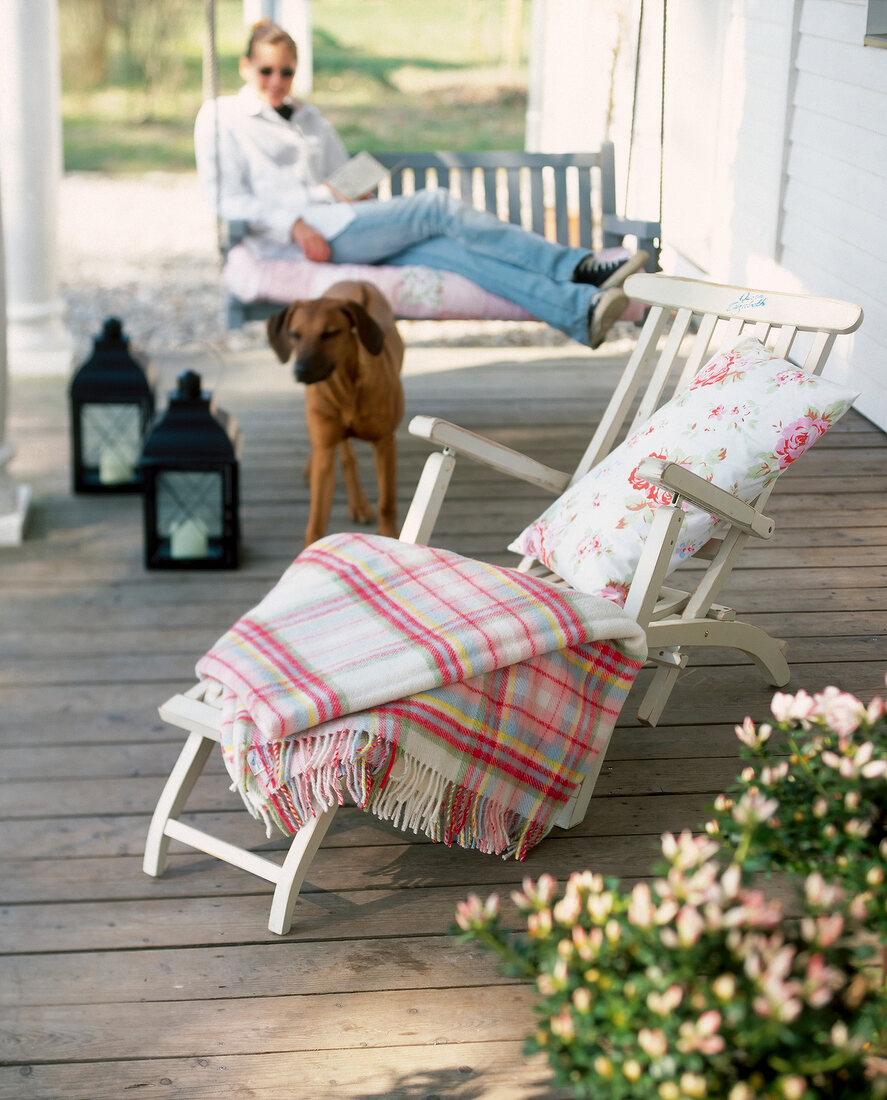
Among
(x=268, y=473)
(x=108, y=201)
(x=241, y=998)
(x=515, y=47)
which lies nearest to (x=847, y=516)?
(x=268, y=473)

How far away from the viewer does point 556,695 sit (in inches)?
80.4

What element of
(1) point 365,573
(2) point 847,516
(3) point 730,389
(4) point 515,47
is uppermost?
(4) point 515,47

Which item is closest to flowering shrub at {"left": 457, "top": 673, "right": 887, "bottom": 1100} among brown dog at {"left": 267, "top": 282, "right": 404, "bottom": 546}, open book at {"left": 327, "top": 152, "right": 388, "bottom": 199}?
Answer: brown dog at {"left": 267, "top": 282, "right": 404, "bottom": 546}

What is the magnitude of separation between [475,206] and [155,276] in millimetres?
4813

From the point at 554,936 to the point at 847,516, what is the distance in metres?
2.61

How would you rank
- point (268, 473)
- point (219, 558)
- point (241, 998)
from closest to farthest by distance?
point (241, 998) < point (219, 558) < point (268, 473)

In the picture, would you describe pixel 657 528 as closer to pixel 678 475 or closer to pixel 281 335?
pixel 678 475

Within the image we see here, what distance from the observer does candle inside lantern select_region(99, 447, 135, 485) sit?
146 inches

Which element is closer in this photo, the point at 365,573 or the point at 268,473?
the point at 365,573

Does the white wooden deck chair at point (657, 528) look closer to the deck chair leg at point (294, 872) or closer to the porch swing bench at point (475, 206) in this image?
the deck chair leg at point (294, 872)

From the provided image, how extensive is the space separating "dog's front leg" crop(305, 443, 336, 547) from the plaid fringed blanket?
94 centimetres

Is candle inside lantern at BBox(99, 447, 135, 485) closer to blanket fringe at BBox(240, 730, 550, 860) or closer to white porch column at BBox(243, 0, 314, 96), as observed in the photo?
blanket fringe at BBox(240, 730, 550, 860)

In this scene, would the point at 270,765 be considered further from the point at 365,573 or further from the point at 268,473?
the point at 268,473

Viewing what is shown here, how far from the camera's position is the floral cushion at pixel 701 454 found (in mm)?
2250
